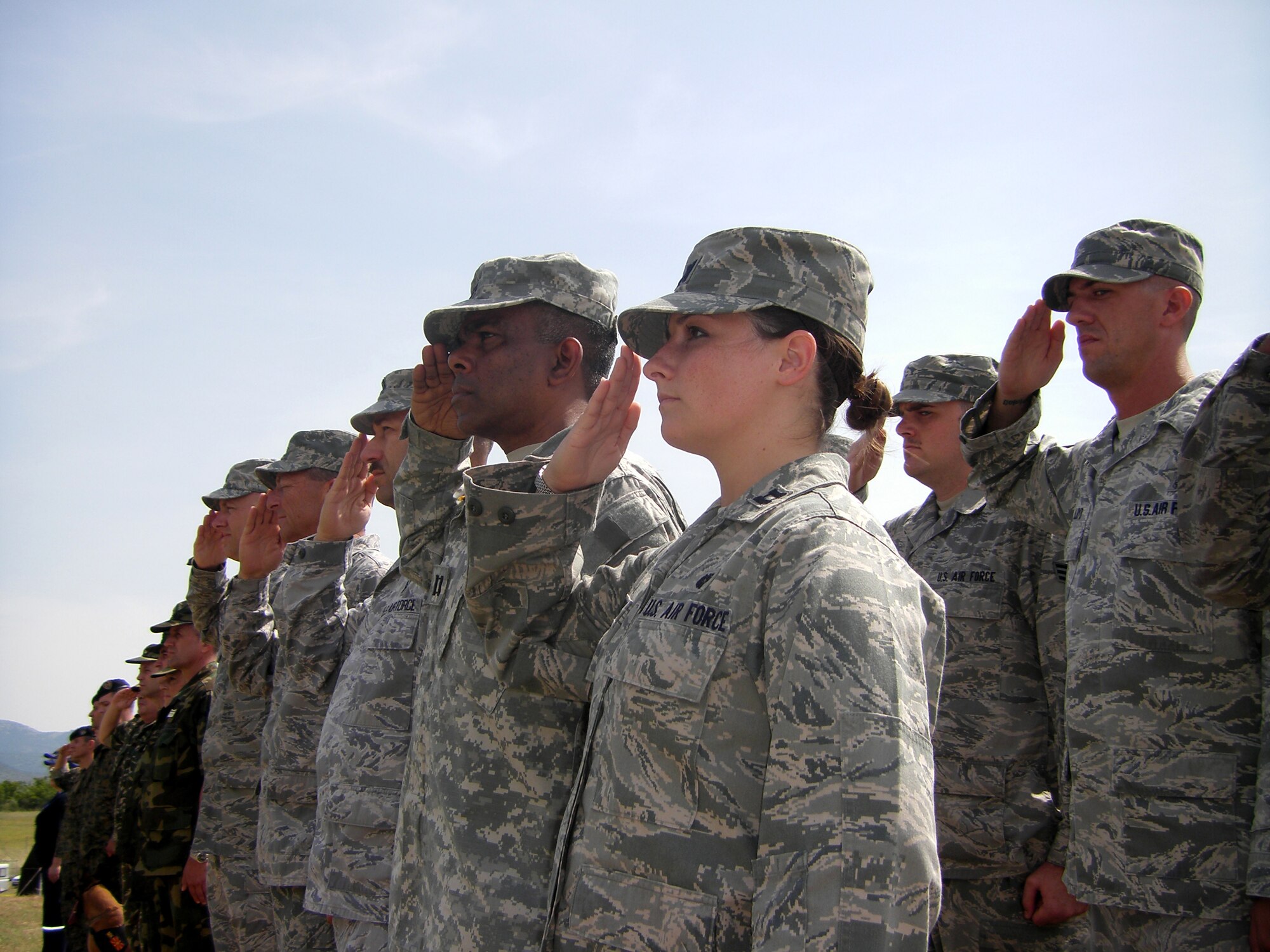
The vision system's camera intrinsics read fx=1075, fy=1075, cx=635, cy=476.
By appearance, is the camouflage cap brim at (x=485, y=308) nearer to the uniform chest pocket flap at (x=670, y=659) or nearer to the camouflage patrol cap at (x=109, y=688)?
the uniform chest pocket flap at (x=670, y=659)

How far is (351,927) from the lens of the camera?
162 inches

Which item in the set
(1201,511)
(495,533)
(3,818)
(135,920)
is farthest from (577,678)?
(3,818)

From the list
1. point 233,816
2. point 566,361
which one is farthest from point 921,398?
point 233,816

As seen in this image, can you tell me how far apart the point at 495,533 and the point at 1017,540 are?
2.60 m

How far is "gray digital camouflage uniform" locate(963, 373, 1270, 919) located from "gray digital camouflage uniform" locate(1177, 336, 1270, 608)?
0.30 feet

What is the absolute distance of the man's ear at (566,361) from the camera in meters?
3.62

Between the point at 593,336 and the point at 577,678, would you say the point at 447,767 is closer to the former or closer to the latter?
the point at 577,678

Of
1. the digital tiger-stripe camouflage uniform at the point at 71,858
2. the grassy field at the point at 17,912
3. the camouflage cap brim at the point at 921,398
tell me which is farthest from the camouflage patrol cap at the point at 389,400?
the grassy field at the point at 17,912

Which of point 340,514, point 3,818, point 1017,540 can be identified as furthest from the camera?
point 3,818

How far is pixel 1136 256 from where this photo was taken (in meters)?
3.66

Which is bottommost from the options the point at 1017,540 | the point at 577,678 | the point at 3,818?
the point at 3,818

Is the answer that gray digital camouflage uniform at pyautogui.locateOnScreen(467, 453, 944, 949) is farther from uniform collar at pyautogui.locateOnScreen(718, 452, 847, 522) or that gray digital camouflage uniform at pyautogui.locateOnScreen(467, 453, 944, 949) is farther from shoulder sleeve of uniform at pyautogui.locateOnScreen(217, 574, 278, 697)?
shoulder sleeve of uniform at pyautogui.locateOnScreen(217, 574, 278, 697)

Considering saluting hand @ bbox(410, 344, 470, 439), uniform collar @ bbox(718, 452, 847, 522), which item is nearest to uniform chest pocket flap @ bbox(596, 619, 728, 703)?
uniform collar @ bbox(718, 452, 847, 522)

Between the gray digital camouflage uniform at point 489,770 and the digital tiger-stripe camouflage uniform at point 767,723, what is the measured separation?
68 centimetres
